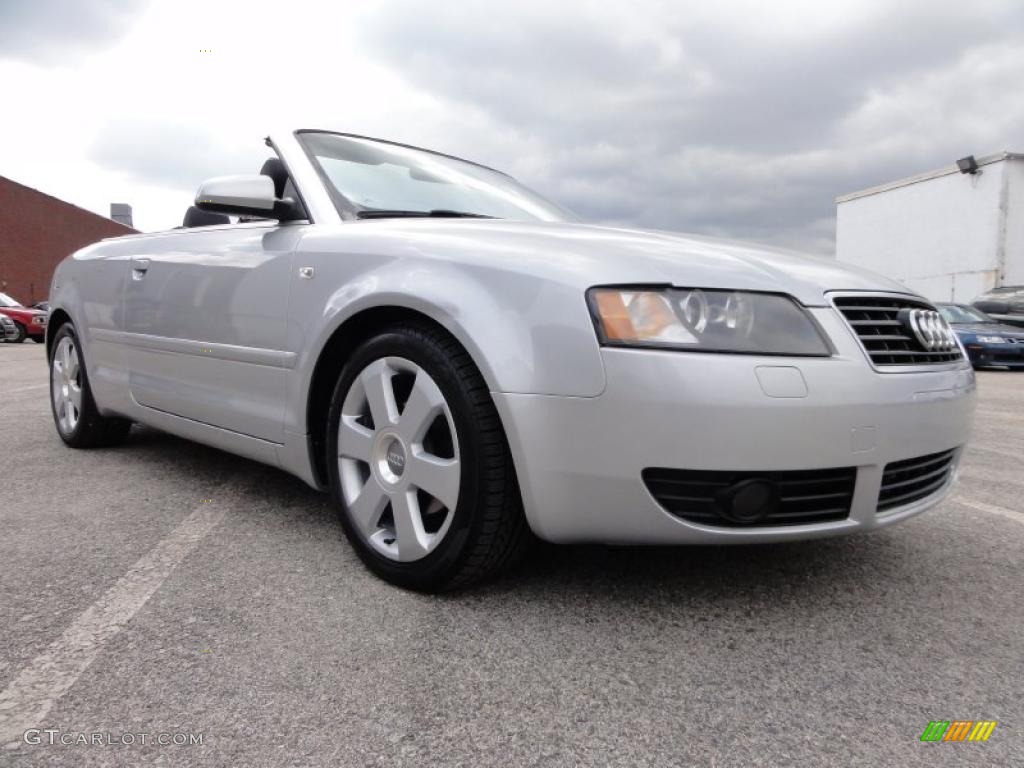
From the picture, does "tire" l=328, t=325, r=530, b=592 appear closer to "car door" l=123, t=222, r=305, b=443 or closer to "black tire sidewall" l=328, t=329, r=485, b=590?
Answer: "black tire sidewall" l=328, t=329, r=485, b=590

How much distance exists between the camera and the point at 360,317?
228 centimetres

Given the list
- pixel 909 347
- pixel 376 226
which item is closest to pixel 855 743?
pixel 909 347

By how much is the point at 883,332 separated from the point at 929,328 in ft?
0.89

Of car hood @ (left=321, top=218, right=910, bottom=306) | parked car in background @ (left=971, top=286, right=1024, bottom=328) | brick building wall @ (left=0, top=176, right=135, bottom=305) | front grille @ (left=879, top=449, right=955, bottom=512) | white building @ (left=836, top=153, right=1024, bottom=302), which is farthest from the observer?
brick building wall @ (left=0, top=176, right=135, bottom=305)

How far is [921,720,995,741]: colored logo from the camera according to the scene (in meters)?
1.45

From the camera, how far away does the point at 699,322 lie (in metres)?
1.75

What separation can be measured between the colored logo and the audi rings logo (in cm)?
97

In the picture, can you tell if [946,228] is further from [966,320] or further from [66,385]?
[66,385]

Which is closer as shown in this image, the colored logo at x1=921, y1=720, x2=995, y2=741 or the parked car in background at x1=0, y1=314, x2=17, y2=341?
the colored logo at x1=921, y1=720, x2=995, y2=741

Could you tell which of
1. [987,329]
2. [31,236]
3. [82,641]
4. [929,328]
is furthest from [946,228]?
[31,236]

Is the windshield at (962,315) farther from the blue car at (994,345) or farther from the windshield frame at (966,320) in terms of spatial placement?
the blue car at (994,345)

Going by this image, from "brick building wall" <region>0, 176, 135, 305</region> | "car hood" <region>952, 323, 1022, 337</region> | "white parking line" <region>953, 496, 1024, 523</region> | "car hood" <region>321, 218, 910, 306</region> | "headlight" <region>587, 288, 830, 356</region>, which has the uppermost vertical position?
"brick building wall" <region>0, 176, 135, 305</region>

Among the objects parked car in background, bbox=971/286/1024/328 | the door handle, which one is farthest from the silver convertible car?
parked car in background, bbox=971/286/1024/328

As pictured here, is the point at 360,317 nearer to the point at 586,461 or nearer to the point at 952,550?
the point at 586,461
